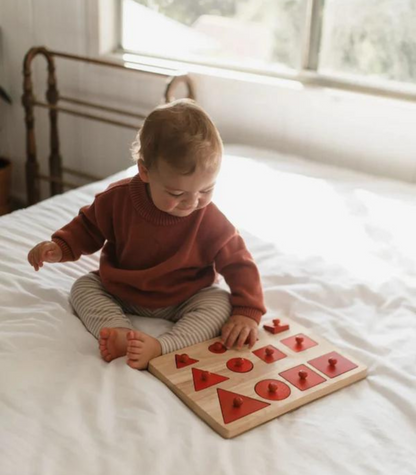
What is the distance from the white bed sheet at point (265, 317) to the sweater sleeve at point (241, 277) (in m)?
0.11

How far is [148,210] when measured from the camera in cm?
117

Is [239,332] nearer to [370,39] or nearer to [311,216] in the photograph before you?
[311,216]

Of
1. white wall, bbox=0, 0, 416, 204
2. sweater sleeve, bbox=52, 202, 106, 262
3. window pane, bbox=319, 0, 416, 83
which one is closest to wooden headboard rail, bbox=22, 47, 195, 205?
white wall, bbox=0, 0, 416, 204

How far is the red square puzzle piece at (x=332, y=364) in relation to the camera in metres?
1.04

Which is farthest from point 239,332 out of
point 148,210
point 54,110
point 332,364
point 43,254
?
point 54,110

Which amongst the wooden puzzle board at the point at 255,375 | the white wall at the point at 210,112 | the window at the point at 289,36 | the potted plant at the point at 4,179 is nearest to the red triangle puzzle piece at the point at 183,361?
the wooden puzzle board at the point at 255,375

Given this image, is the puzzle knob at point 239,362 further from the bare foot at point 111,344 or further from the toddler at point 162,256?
the bare foot at point 111,344

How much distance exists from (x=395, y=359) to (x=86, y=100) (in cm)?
187

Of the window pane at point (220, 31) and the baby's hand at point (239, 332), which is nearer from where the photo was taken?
the baby's hand at point (239, 332)

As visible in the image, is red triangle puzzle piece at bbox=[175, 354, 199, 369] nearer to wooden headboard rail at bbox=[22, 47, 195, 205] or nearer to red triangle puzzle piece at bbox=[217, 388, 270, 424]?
red triangle puzzle piece at bbox=[217, 388, 270, 424]

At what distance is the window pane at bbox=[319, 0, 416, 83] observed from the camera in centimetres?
197

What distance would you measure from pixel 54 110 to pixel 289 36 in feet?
3.18

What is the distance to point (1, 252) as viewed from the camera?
1375 millimetres

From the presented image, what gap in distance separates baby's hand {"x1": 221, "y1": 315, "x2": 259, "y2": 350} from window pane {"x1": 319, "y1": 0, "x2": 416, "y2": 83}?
3.99 feet
